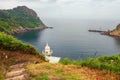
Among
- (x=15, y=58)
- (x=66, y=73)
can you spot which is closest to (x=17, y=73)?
(x=66, y=73)

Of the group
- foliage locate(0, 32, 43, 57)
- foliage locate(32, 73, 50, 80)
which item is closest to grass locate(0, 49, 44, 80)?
foliage locate(0, 32, 43, 57)

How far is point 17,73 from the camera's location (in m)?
13.5

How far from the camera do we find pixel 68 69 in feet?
44.9

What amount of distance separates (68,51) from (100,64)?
376 feet

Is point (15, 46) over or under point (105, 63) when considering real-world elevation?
over

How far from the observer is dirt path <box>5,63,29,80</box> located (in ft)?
41.7

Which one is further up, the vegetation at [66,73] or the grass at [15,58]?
the grass at [15,58]

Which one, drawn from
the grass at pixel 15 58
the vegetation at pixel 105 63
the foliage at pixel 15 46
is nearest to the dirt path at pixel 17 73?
the grass at pixel 15 58

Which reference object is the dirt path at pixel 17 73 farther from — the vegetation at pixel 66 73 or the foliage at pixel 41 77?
the foliage at pixel 41 77

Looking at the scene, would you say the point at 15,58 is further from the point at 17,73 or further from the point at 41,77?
the point at 41,77

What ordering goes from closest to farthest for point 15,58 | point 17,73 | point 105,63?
point 17,73, point 105,63, point 15,58

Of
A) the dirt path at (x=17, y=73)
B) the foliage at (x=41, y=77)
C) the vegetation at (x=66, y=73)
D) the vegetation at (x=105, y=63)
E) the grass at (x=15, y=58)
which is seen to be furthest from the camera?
the grass at (x=15, y=58)

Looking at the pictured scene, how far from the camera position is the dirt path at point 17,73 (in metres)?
12.7

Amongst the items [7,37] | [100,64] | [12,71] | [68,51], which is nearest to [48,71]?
[12,71]
